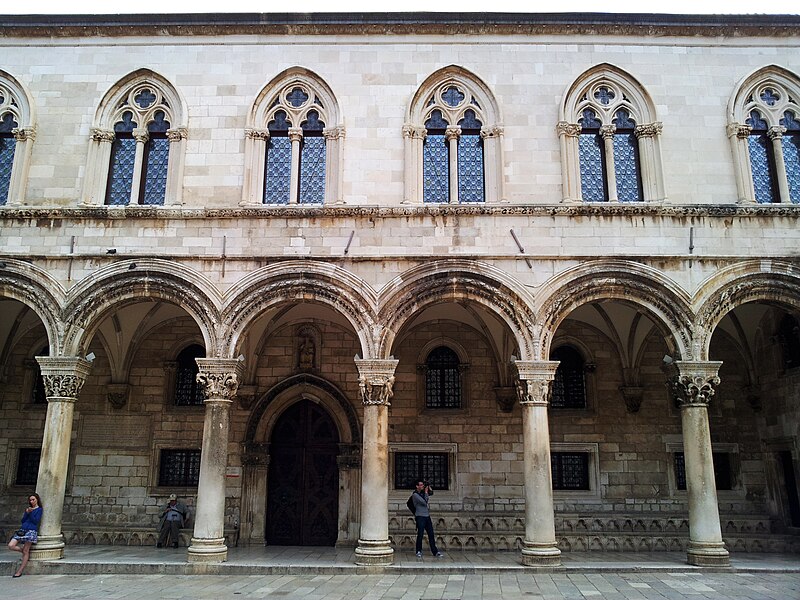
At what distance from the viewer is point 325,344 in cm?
1612

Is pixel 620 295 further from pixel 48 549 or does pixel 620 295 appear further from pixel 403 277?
pixel 48 549

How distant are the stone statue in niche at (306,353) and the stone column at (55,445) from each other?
4.53 m

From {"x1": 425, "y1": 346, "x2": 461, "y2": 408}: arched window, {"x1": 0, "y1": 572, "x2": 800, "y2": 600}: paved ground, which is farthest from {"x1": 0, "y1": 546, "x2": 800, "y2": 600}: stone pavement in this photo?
{"x1": 425, "y1": 346, "x2": 461, "y2": 408}: arched window

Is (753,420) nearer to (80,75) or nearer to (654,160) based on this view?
(654,160)

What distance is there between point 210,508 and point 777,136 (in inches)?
518

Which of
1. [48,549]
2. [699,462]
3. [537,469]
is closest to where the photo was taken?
[48,549]

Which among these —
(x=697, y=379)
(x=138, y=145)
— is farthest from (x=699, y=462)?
(x=138, y=145)

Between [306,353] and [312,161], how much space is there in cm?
433

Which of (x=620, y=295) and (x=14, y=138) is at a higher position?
(x=14, y=138)

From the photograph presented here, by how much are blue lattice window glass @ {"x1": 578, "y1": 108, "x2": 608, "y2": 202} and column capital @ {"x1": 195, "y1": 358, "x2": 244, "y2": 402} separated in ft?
25.0

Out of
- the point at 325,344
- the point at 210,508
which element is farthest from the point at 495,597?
the point at 325,344

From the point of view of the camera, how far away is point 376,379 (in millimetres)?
13000

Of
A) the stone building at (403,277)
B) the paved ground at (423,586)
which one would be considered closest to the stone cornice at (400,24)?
the stone building at (403,277)

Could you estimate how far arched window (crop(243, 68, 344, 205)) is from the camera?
14.3 metres
